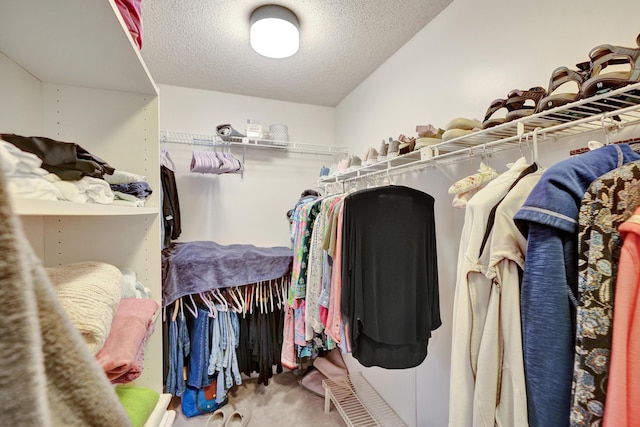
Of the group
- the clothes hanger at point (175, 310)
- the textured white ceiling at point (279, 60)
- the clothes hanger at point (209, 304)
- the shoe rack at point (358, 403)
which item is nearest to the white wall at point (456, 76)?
the shoe rack at point (358, 403)

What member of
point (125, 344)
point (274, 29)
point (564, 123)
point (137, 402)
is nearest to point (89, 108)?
point (125, 344)

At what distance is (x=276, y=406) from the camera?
2008mm

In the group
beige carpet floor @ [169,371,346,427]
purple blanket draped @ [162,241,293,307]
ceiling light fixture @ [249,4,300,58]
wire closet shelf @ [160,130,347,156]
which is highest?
ceiling light fixture @ [249,4,300,58]

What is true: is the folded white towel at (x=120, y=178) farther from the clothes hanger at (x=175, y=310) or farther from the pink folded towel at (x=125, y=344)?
the clothes hanger at (x=175, y=310)

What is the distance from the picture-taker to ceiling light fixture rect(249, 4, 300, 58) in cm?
149

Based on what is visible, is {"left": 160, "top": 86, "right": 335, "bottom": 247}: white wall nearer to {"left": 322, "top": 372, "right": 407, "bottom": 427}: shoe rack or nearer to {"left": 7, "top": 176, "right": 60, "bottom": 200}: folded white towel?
{"left": 322, "top": 372, "right": 407, "bottom": 427}: shoe rack

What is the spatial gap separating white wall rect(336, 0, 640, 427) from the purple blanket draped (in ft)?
3.54

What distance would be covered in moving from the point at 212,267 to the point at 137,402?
125 cm

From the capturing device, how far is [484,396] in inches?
27.7

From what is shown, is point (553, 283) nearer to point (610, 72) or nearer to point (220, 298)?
point (610, 72)

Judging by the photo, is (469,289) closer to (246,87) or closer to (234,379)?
(234,379)

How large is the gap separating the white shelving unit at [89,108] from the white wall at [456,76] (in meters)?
1.24

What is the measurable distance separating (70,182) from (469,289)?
991 millimetres

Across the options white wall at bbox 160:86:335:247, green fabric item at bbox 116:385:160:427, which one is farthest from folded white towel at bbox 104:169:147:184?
white wall at bbox 160:86:335:247
